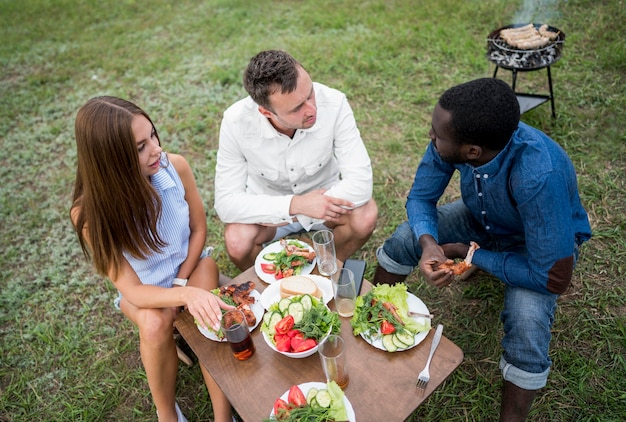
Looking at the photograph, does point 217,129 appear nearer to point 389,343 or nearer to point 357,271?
point 357,271

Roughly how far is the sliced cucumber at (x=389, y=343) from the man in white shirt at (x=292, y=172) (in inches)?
42.7

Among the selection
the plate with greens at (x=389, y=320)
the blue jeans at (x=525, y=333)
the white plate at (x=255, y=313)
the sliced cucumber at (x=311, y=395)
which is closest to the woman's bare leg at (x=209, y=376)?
the white plate at (x=255, y=313)

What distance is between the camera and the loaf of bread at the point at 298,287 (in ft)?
7.98

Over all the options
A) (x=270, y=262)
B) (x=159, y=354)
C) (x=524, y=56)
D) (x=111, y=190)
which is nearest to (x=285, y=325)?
(x=270, y=262)

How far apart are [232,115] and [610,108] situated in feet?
13.2

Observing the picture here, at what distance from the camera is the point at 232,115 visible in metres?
3.19

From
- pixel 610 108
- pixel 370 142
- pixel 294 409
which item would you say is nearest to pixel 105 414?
pixel 294 409

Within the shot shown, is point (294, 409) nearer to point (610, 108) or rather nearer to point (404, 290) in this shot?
point (404, 290)

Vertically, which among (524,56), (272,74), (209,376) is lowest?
(209,376)

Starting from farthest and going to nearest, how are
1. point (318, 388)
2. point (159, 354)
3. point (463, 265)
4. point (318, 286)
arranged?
point (159, 354) → point (318, 286) → point (463, 265) → point (318, 388)

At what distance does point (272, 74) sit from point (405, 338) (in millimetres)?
1707

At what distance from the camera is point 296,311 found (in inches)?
90.7

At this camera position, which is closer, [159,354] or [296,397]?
[296,397]

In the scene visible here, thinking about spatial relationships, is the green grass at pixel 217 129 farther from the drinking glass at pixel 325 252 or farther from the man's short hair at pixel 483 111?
the man's short hair at pixel 483 111
